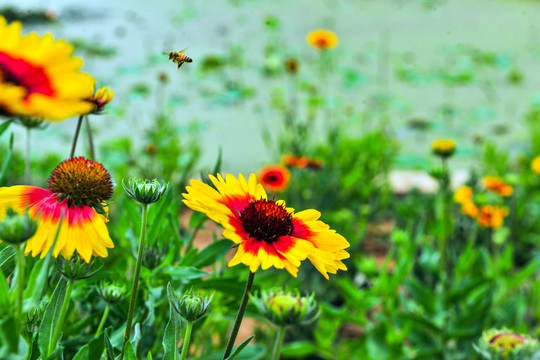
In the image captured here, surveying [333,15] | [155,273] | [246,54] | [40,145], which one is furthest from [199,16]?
[155,273]

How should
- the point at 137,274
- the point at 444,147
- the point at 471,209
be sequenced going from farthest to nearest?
the point at 471,209
the point at 444,147
the point at 137,274

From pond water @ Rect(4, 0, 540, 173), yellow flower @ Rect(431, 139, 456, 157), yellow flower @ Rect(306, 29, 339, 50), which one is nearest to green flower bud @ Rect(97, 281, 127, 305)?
yellow flower @ Rect(431, 139, 456, 157)

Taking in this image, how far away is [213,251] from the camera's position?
59 centimetres

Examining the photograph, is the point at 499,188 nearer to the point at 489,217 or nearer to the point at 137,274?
the point at 489,217

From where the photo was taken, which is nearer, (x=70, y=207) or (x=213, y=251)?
(x=70, y=207)

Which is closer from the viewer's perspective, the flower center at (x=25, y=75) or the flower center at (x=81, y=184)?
the flower center at (x=25, y=75)

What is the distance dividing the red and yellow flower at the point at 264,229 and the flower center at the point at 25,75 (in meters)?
0.12

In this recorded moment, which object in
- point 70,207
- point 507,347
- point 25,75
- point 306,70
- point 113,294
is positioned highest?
point 25,75

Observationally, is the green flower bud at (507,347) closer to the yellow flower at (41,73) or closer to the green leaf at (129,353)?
the green leaf at (129,353)

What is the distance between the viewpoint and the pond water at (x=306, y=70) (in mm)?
2799

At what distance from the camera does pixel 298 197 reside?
1675mm

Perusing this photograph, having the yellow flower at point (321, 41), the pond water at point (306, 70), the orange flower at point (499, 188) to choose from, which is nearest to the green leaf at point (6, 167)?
the orange flower at point (499, 188)

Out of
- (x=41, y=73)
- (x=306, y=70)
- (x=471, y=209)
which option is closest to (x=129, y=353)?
(x=41, y=73)

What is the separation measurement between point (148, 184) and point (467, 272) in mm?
918
